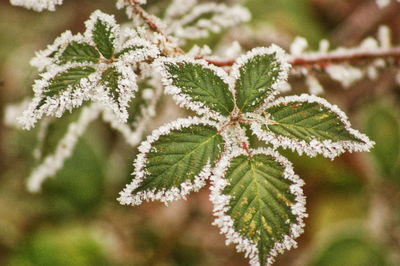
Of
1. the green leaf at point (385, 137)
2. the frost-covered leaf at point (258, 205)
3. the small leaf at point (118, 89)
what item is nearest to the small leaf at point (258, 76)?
the frost-covered leaf at point (258, 205)

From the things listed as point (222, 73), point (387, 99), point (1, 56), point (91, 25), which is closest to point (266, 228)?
point (222, 73)

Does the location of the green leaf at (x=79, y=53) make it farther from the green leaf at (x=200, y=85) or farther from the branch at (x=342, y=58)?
the branch at (x=342, y=58)

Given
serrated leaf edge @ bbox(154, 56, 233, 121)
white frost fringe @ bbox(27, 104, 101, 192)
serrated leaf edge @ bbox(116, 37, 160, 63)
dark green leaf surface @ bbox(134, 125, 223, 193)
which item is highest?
white frost fringe @ bbox(27, 104, 101, 192)

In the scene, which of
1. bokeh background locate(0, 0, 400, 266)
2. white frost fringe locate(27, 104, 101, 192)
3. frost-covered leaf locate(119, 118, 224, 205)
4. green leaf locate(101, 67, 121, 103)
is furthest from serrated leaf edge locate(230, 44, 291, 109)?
bokeh background locate(0, 0, 400, 266)

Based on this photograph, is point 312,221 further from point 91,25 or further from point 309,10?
point 91,25

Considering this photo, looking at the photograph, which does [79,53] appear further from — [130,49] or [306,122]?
[306,122]

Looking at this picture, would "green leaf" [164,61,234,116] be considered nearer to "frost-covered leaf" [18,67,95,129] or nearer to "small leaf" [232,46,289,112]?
"small leaf" [232,46,289,112]
